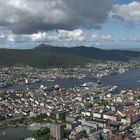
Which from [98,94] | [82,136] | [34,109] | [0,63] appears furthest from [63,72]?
[82,136]

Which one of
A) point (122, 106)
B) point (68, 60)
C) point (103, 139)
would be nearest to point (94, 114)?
point (122, 106)

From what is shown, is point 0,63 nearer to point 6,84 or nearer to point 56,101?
point 6,84

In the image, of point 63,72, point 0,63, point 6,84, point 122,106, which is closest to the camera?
point 122,106

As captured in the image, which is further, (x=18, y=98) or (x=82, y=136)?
(x=18, y=98)

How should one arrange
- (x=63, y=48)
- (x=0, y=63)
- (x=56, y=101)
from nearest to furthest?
1. (x=56, y=101)
2. (x=0, y=63)
3. (x=63, y=48)

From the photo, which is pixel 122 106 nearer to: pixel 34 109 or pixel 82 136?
pixel 34 109

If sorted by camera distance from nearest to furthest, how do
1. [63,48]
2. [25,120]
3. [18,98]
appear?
1. [25,120]
2. [18,98]
3. [63,48]
